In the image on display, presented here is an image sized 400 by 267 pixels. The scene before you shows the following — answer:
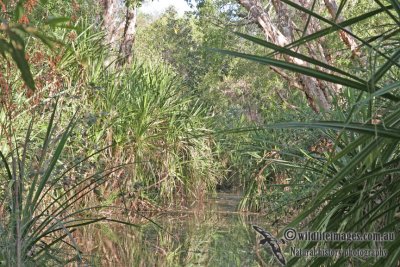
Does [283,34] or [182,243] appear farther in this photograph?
[283,34]

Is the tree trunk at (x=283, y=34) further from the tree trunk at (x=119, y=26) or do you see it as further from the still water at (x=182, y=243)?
the tree trunk at (x=119, y=26)

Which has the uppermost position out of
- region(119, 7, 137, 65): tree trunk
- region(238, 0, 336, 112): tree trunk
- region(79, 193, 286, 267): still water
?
region(119, 7, 137, 65): tree trunk

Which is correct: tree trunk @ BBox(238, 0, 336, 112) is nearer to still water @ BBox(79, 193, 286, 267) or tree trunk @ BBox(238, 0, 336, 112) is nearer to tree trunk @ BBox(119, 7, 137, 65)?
still water @ BBox(79, 193, 286, 267)

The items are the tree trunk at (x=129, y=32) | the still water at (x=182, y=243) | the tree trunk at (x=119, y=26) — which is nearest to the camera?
the still water at (x=182, y=243)

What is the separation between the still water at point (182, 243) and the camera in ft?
17.0

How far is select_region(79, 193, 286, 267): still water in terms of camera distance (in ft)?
17.0

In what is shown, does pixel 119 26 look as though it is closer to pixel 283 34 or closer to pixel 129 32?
Result: pixel 129 32

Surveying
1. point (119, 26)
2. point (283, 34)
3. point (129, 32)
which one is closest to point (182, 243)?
point (283, 34)

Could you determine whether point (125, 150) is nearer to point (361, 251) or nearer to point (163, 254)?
point (163, 254)

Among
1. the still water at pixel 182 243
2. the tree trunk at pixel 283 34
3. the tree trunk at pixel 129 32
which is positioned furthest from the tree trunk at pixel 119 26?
the still water at pixel 182 243

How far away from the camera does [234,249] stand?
19.0 feet

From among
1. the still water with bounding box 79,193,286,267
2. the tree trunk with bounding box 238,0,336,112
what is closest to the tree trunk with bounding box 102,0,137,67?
the tree trunk with bounding box 238,0,336,112

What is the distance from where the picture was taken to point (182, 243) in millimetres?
6172

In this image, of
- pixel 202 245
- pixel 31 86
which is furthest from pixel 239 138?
pixel 31 86
